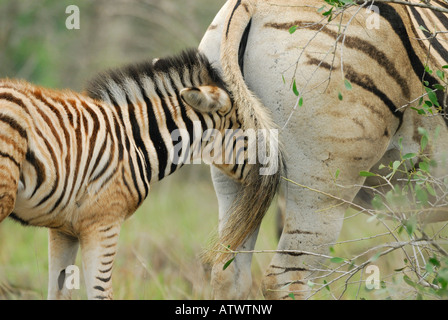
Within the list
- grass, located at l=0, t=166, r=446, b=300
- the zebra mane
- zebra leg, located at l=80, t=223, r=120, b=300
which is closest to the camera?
zebra leg, located at l=80, t=223, r=120, b=300

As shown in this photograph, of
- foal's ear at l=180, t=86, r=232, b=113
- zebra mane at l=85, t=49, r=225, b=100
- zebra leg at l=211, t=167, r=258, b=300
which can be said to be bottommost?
zebra leg at l=211, t=167, r=258, b=300

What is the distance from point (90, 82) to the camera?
387 cm

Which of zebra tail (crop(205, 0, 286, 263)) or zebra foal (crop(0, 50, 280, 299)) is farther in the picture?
zebra tail (crop(205, 0, 286, 263))

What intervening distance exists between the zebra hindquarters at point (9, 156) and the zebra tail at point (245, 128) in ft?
3.67

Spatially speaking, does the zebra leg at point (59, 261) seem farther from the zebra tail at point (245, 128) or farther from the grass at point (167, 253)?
the zebra tail at point (245, 128)

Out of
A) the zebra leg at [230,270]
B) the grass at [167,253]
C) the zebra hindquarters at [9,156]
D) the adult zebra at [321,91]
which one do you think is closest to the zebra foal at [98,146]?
the zebra hindquarters at [9,156]

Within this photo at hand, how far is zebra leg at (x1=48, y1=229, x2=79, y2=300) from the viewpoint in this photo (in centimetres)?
385

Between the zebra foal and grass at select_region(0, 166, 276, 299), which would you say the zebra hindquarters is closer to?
the zebra foal

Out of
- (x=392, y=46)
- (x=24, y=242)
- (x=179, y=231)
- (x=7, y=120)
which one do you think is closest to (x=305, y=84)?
(x=392, y=46)

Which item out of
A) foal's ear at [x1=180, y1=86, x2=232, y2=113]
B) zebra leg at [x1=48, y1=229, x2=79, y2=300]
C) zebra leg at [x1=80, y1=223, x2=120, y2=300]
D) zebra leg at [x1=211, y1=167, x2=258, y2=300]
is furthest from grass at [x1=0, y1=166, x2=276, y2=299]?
foal's ear at [x1=180, y1=86, x2=232, y2=113]

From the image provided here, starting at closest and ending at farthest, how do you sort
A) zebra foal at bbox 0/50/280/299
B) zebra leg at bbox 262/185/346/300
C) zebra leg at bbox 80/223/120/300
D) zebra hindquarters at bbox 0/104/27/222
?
1. zebra hindquarters at bbox 0/104/27/222
2. zebra foal at bbox 0/50/280/299
3. zebra leg at bbox 80/223/120/300
4. zebra leg at bbox 262/185/346/300

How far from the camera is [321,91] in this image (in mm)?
3447

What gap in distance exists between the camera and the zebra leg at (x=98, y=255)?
344cm

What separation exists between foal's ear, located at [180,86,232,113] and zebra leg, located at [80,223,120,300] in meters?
0.84
